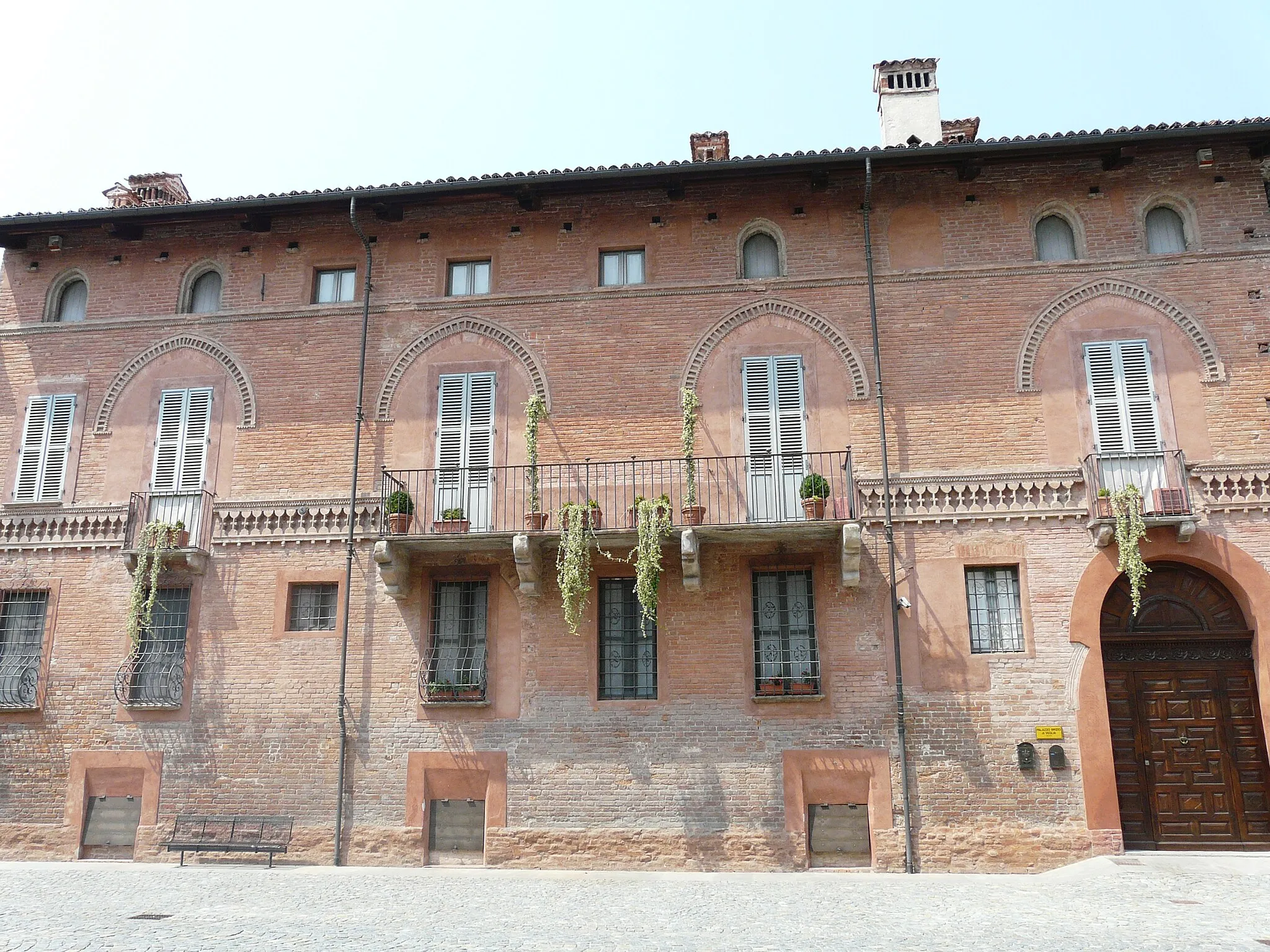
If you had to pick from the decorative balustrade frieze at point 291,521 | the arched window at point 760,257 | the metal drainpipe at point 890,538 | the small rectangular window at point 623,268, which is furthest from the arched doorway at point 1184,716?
the decorative balustrade frieze at point 291,521

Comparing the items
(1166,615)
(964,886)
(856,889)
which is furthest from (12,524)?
(1166,615)

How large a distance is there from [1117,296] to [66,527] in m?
16.9

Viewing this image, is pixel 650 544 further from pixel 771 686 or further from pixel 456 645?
pixel 456 645

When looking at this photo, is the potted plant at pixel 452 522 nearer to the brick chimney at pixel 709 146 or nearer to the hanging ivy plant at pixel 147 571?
the hanging ivy plant at pixel 147 571

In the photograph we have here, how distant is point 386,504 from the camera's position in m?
15.9

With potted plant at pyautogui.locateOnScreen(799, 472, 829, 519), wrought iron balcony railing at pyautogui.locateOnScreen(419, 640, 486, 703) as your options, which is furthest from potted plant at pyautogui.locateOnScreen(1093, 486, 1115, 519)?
wrought iron balcony railing at pyautogui.locateOnScreen(419, 640, 486, 703)

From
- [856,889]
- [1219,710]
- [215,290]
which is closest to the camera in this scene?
[856,889]

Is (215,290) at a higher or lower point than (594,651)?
higher

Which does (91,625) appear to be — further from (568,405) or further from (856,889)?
(856,889)

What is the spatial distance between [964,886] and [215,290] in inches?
588

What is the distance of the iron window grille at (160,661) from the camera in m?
16.1

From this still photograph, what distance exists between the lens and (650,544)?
1481 cm

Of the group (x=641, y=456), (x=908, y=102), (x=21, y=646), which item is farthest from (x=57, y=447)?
(x=908, y=102)

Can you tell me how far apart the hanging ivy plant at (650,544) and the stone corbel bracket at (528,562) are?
1.48 meters
